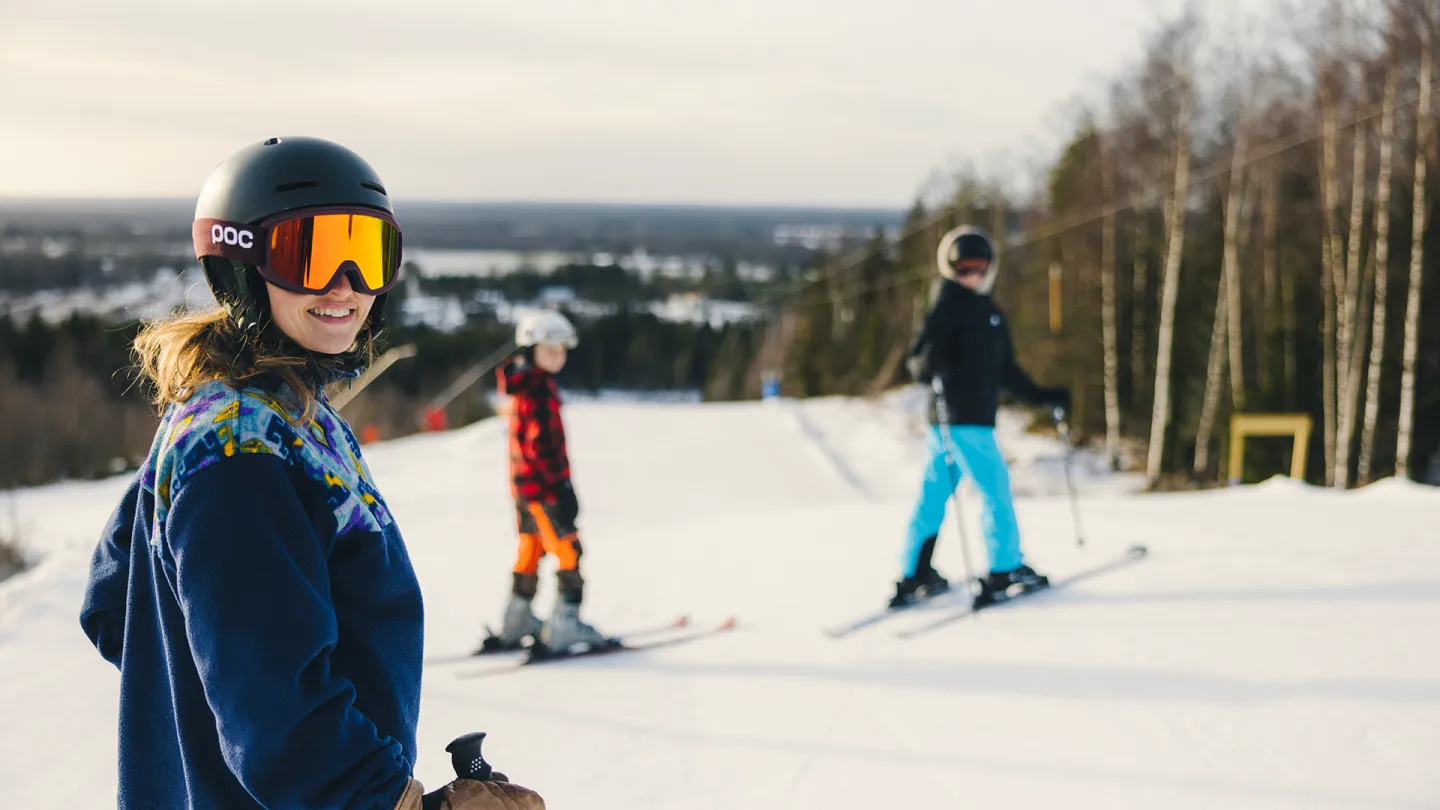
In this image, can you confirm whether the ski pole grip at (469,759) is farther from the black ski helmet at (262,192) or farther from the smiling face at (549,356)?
the smiling face at (549,356)

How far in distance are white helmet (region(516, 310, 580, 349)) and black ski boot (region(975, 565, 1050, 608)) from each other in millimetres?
2410

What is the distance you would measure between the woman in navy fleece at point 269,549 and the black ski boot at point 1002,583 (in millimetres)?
3873

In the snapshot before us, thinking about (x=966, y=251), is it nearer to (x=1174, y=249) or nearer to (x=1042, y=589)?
(x=1042, y=589)

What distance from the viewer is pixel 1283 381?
21906mm

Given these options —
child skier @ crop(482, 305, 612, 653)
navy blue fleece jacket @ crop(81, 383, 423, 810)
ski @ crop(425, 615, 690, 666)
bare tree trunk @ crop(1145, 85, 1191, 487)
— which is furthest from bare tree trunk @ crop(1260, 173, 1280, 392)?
navy blue fleece jacket @ crop(81, 383, 423, 810)

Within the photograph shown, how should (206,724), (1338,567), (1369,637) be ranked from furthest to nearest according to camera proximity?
(1338,567) < (1369,637) < (206,724)

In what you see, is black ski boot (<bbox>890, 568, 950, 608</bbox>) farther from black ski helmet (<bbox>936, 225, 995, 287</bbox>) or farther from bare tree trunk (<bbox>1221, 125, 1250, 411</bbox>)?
bare tree trunk (<bbox>1221, 125, 1250, 411</bbox>)

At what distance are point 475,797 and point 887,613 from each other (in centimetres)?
389

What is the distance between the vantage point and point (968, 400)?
5020 millimetres

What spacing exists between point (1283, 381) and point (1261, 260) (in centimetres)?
466

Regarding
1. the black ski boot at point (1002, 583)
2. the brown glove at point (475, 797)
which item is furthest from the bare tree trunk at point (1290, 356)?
the brown glove at point (475, 797)

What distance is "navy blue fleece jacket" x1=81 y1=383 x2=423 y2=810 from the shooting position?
1.25m

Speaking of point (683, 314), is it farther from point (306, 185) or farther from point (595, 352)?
point (306, 185)

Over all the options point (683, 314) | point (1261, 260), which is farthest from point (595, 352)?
point (1261, 260)
